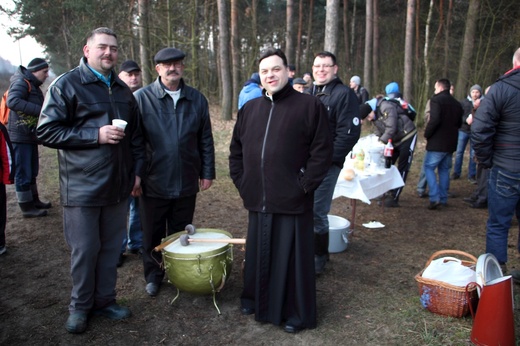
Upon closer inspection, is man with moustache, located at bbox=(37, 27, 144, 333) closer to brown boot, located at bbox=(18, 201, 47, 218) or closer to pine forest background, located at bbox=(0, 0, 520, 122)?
brown boot, located at bbox=(18, 201, 47, 218)

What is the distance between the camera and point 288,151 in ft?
9.77

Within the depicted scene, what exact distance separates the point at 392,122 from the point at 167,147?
13.9 feet

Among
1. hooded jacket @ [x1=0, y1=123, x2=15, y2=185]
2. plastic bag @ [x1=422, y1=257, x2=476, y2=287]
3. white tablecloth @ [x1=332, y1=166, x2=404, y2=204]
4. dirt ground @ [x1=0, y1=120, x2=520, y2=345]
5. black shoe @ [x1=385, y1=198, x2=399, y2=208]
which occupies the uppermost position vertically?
hooded jacket @ [x1=0, y1=123, x2=15, y2=185]

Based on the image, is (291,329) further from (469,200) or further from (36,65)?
(469,200)

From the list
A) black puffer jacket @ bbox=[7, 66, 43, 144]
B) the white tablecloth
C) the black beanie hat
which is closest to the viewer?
the white tablecloth

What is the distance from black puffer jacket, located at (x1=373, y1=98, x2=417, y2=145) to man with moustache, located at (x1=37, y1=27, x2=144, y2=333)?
455cm

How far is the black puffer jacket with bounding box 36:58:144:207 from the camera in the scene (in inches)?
110

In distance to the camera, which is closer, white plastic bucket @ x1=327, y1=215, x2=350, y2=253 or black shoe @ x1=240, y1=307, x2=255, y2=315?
black shoe @ x1=240, y1=307, x2=255, y2=315

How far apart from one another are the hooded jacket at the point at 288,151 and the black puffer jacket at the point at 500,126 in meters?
1.80

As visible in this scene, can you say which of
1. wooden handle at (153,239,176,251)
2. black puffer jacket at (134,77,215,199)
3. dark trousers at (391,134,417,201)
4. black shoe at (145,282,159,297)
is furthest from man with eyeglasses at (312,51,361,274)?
dark trousers at (391,134,417,201)

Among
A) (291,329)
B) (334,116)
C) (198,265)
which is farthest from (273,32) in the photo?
(291,329)

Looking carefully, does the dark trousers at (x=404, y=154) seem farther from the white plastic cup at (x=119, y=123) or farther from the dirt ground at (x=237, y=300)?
the white plastic cup at (x=119, y=123)

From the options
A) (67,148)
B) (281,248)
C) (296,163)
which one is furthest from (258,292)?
(67,148)

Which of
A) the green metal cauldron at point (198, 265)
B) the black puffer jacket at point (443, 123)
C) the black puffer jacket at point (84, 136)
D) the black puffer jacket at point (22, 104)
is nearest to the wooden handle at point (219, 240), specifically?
the green metal cauldron at point (198, 265)
